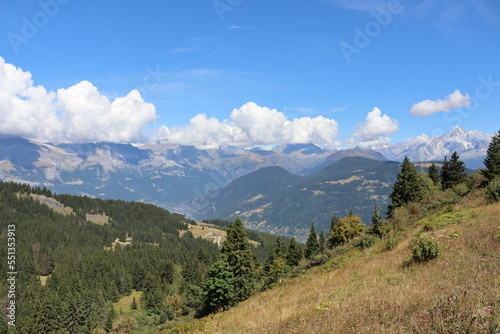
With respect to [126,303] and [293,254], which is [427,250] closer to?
[293,254]

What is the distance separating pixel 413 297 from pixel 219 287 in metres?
41.3

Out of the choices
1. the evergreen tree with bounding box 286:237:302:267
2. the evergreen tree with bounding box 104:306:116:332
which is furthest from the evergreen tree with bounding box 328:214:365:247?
the evergreen tree with bounding box 104:306:116:332

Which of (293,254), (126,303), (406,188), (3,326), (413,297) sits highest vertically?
(406,188)

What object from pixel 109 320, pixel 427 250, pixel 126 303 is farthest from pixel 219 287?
pixel 126 303

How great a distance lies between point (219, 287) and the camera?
45906mm

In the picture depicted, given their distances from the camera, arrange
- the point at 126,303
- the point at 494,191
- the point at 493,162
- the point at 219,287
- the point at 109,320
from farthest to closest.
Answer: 1. the point at 126,303
2. the point at 109,320
3. the point at 493,162
4. the point at 219,287
5. the point at 494,191

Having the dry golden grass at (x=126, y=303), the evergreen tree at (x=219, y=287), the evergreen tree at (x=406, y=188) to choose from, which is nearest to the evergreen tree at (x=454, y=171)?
the evergreen tree at (x=406, y=188)

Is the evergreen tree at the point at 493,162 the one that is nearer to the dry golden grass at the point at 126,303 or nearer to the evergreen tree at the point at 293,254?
the evergreen tree at the point at 293,254

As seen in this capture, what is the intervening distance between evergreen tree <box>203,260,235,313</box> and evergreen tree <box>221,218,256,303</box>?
3.47m

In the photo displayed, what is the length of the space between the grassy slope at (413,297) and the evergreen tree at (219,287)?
30.8 m

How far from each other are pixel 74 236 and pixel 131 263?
70100 millimetres

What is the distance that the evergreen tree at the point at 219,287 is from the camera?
46000 mm

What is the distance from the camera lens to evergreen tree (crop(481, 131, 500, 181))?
1740 inches

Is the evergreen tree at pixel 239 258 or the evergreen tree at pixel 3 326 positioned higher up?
the evergreen tree at pixel 239 258
